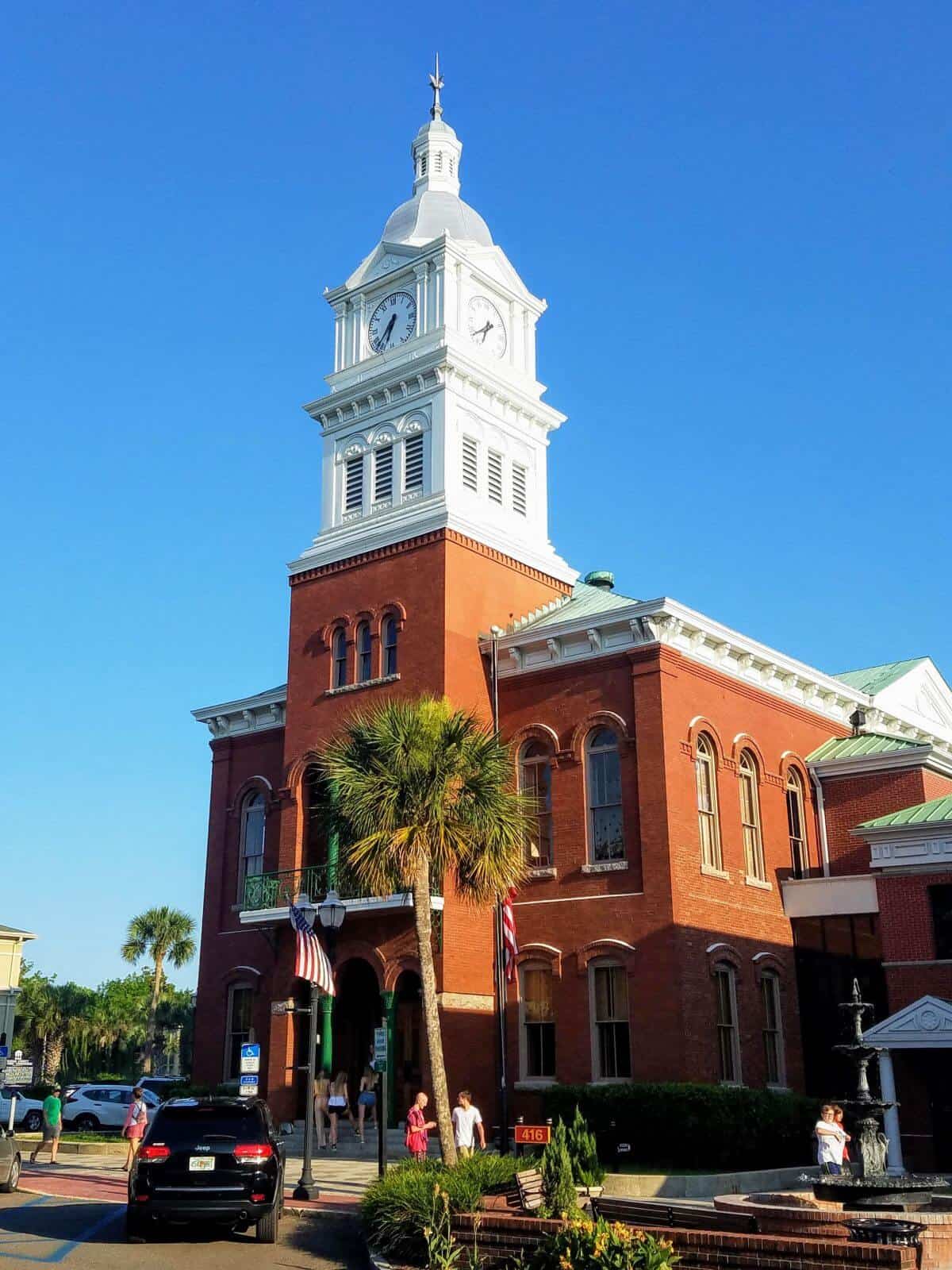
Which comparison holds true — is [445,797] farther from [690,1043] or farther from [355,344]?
[355,344]

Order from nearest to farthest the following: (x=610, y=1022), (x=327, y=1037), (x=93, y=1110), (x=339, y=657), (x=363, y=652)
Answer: (x=610, y=1022), (x=327, y=1037), (x=363, y=652), (x=339, y=657), (x=93, y=1110)

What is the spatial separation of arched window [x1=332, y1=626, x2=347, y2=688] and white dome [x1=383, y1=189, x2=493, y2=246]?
37.1 ft

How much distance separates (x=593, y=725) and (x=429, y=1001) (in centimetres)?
900

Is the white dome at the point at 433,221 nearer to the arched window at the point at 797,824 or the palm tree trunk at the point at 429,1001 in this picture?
the arched window at the point at 797,824

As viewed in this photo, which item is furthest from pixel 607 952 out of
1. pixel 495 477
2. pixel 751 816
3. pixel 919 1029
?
pixel 495 477

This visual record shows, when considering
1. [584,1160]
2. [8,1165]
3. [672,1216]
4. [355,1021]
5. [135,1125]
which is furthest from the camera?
[355,1021]

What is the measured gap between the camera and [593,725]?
98.8 feet

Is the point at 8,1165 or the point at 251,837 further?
the point at 251,837

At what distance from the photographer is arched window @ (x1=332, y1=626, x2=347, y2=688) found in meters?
33.3

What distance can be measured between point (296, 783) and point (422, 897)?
393 inches

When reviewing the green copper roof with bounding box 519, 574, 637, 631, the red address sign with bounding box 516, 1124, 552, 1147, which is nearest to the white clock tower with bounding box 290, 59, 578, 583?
the green copper roof with bounding box 519, 574, 637, 631

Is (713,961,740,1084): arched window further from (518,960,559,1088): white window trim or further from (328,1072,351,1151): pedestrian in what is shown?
(328,1072,351,1151): pedestrian

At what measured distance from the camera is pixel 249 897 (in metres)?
32.2

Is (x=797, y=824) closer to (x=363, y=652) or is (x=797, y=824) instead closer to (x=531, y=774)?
(x=531, y=774)
